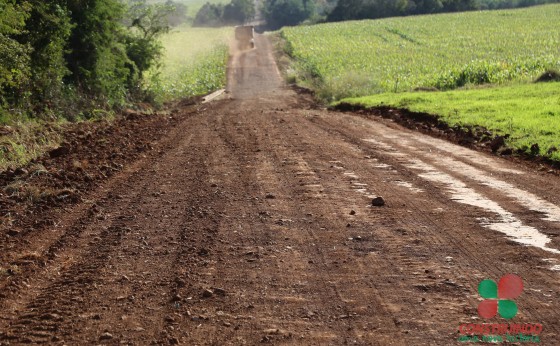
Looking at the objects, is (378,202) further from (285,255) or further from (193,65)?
(193,65)

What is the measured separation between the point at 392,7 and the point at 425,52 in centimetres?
4838

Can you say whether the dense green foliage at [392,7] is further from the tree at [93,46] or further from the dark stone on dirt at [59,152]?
the dark stone on dirt at [59,152]

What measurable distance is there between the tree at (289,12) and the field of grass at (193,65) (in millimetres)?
49010

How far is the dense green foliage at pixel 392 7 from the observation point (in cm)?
9706

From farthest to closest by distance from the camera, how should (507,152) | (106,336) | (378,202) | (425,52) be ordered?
1. (425,52)
2. (507,152)
3. (378,202)
4. (106,336)

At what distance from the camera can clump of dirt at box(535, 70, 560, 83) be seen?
101ft

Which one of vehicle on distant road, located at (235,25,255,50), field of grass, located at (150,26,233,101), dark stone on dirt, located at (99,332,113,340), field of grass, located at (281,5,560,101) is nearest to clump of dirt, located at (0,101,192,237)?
dark stone on dirt, located at (99,332,113,340)

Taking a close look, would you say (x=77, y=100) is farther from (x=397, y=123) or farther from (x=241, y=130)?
(x=397, y=123)

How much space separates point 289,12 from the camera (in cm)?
13400

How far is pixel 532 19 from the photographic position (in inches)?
2849

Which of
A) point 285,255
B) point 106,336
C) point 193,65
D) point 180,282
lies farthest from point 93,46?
point 193,65

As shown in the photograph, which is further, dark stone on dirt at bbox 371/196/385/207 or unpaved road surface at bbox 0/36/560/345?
dark stone on dirt at bbox 371/196/385/207

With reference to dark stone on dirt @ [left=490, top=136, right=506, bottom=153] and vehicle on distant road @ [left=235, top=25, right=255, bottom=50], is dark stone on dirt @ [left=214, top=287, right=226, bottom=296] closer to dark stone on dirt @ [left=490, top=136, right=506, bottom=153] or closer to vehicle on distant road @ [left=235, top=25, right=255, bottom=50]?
dark stone on dirt @ [left=490, top=136, right=506, bottom=153]

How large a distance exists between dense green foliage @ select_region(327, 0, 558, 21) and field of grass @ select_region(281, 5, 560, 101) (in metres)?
12.1
